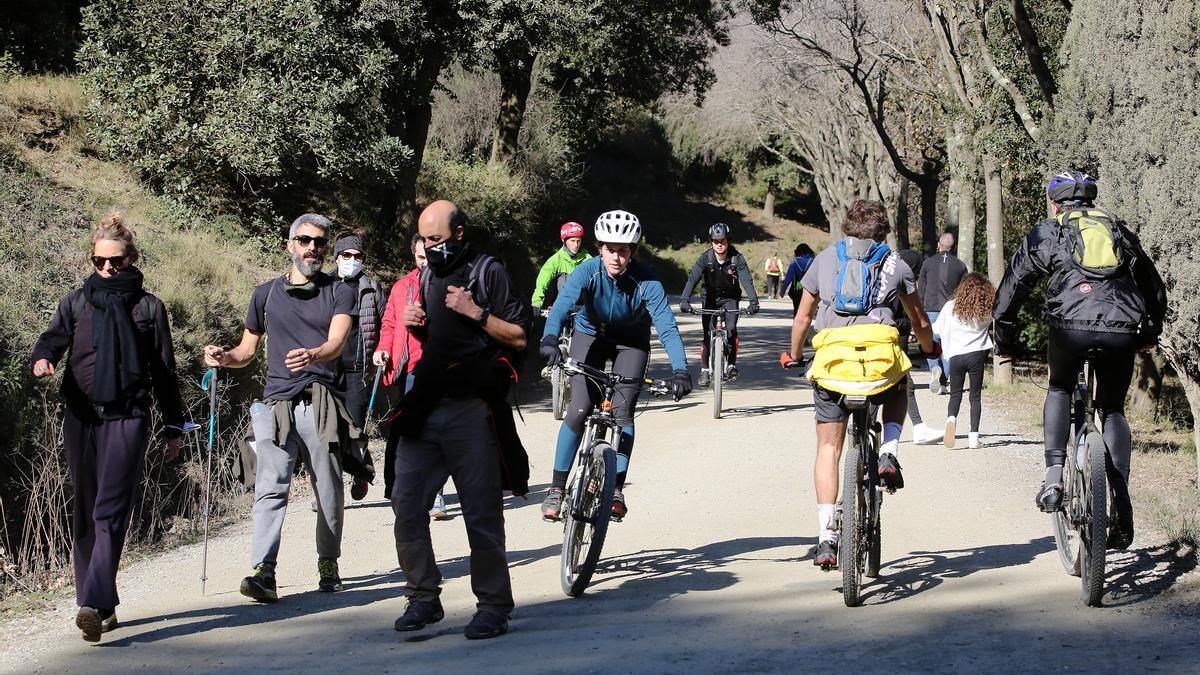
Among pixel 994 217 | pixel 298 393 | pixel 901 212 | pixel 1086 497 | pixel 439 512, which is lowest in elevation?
pixel 439 512

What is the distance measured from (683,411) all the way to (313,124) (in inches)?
227

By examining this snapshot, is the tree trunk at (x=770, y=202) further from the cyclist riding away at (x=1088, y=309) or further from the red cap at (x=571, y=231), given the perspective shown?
the cyclist riding away at (x=1088, y=309)

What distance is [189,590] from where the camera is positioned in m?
7.64

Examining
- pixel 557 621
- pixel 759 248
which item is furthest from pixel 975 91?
pixel 759 248

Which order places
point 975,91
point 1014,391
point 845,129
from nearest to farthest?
point 1014,391 → point 975,91 → point 845,129

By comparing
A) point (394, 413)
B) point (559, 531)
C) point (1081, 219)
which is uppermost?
point (1081, 219)

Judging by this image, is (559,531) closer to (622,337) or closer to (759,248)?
(622,337)

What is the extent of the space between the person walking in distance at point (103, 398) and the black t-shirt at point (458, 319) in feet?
4.92

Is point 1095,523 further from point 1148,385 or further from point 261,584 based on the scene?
point 1148,385

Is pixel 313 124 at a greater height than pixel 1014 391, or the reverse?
pixel 313 124

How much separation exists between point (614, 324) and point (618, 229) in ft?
1.95

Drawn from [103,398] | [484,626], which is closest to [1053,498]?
[484,626]

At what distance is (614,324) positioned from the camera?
782cm

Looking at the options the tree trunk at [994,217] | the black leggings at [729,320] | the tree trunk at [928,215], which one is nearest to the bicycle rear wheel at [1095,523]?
the black leggings at [729,320]
